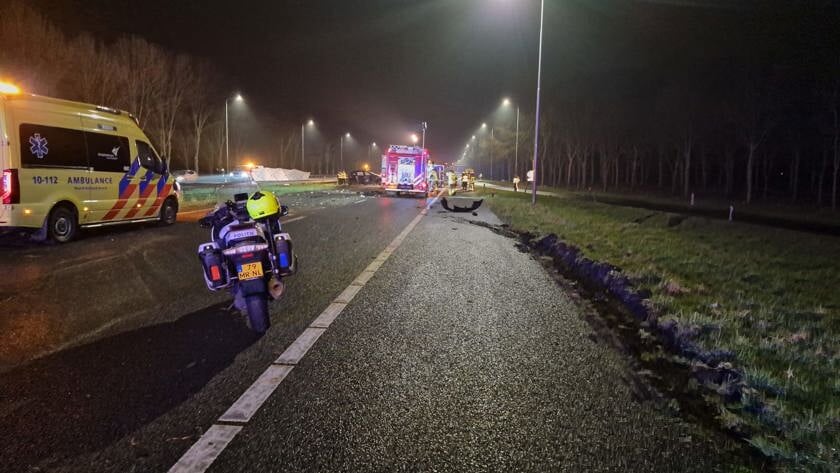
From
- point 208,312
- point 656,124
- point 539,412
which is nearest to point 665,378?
point 539,412

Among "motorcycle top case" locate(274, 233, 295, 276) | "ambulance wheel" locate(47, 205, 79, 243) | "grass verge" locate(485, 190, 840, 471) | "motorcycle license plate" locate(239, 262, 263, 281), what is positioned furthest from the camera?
"ambulance wheel" locate(47, 205, 79, 243)

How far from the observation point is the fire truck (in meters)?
34.6

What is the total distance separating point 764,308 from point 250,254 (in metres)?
5.73

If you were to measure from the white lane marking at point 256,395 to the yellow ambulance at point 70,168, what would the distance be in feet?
28.8

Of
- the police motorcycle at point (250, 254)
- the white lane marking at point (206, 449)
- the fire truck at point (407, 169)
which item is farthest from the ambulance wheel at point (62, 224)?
the fire truck at point (407, 169)

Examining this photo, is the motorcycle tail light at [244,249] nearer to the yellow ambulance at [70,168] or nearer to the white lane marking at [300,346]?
the white lane marking at [300,346]

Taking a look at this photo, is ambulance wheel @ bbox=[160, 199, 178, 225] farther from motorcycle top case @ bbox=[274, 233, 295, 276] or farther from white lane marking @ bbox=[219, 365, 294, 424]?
white lane marking @ bbox=[219, 365, 294, 424]

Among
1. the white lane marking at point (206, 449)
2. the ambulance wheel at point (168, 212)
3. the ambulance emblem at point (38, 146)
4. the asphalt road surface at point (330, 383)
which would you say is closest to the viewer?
the white lane marking at point (206, 449)

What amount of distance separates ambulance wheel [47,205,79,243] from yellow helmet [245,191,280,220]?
25.0 feet

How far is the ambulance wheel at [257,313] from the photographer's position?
541 cm

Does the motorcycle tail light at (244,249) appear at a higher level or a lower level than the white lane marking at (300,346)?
higher

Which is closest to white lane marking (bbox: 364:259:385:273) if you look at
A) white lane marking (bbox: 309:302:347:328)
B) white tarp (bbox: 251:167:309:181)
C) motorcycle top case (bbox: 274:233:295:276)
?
white lane marking (bbox: 309:302:347:328)

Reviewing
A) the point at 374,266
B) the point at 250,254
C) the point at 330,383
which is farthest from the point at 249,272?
the point at 374,266

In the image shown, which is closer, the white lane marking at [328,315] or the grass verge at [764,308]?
the grass verge at [764,308]
